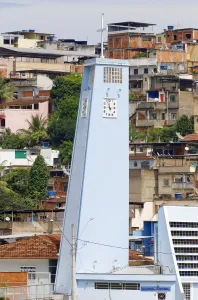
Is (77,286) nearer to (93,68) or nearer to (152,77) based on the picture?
(93,68)

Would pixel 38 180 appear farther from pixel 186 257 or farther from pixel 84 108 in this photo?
pixel 186 257

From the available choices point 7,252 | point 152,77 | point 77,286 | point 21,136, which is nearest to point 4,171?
point 21,136

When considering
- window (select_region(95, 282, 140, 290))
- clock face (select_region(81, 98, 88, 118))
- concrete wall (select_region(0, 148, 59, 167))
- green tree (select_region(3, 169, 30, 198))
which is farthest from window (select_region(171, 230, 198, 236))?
concrete wall (select_region(0, 148, 59, 167))

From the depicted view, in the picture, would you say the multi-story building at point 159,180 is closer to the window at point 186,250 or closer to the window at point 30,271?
the window at point 30,271

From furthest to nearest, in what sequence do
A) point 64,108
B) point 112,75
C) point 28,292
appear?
point 64,108 < point 28,292 < point 112,75

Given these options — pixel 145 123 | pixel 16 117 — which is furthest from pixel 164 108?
Answer: pixel 16 117

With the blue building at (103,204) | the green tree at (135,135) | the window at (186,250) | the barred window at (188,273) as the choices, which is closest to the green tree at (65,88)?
the green tree at (135,135)

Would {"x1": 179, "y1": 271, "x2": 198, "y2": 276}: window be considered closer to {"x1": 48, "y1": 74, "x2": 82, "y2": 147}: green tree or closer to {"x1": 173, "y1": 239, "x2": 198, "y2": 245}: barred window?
{"x1": 173, "y1": 239, "x2": 198, "y2": 245}: barred window
